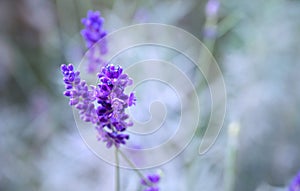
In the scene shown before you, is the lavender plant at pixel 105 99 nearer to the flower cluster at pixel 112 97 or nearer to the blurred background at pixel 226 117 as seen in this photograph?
the flower cluster at pixel 112 97

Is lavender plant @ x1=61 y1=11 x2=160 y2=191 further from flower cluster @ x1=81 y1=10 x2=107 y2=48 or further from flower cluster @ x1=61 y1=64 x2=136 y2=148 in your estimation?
flower cluster @ x1=81 y1=10 x2=107 y2=48

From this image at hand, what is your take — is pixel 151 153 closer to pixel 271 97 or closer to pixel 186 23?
pixel 271 97

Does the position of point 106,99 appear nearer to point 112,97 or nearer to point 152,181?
point 112,97

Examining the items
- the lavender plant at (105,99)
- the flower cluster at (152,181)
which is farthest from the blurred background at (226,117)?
the lavender plant at (105,99)

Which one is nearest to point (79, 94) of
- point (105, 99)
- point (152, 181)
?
point (105, 99)

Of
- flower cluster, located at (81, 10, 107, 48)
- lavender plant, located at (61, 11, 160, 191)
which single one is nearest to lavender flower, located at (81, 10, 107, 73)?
flower cluster, located at (81, 10, 107, 48)

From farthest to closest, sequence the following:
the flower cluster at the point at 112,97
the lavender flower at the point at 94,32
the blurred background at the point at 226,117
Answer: the blurred background at the point at 226,117 < the lavender flower at the point at 94,32 < the flower cluster at the point at 112,97
